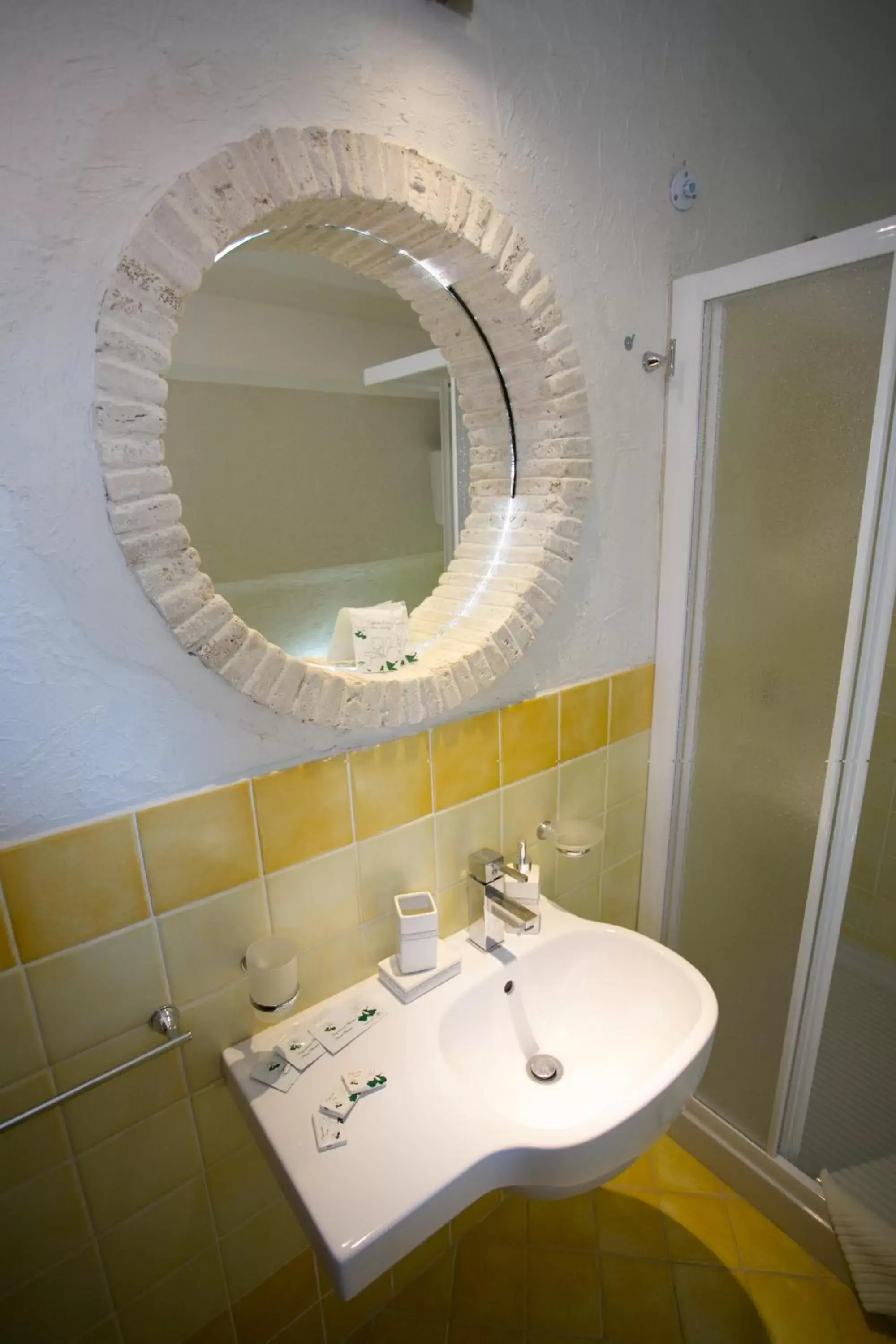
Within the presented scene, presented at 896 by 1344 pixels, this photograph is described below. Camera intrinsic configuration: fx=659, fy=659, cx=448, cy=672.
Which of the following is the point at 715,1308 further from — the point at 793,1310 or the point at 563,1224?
the point at 563,1224

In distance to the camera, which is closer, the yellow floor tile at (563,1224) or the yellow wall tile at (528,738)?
the yellow wall tile at (528,738)

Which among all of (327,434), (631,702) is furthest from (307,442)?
(631,702)

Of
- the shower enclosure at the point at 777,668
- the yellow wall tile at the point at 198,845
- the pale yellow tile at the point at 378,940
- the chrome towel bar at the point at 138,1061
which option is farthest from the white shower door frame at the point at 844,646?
the chrome towel bar at the point at 138,1061

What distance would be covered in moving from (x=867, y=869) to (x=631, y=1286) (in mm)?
1282

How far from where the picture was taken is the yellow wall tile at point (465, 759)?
111 centimetres

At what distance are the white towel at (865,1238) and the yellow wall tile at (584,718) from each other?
1047mm

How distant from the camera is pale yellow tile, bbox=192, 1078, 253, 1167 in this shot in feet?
3.12

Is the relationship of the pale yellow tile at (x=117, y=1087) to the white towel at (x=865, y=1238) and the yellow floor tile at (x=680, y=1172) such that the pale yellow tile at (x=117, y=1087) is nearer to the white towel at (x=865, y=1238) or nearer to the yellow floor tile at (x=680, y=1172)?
the yellow floor tile at (x=680, y=1172)

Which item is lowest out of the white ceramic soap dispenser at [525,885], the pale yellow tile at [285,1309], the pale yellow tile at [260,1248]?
the pale yellow tile at [285,1309]

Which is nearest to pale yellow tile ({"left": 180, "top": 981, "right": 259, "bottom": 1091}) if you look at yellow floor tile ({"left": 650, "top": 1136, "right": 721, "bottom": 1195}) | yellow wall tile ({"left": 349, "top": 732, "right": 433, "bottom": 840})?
yellow wall tile ({"left": 349, "top": 732, "right": 433, "bottom": 840})

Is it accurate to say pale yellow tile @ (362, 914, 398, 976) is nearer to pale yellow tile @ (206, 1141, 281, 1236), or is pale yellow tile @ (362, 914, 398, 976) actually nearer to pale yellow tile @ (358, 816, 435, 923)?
pale yellow tile @ (358, 816, 435, 923)

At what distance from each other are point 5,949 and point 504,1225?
1304 mm

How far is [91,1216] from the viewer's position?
2.86ft

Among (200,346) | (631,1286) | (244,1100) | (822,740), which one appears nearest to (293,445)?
(200,346)
